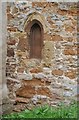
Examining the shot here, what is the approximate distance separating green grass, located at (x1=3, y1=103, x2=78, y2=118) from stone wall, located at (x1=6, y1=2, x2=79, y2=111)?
1.06ft

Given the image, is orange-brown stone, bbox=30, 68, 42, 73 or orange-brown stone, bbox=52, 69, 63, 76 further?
orange-brown stone, bbox=30, 68, 42, 73

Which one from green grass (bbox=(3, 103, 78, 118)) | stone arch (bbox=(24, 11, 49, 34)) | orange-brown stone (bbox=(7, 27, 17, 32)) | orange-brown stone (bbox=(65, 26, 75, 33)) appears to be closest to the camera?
green grass (bbox=(3, 103, 78, 118))

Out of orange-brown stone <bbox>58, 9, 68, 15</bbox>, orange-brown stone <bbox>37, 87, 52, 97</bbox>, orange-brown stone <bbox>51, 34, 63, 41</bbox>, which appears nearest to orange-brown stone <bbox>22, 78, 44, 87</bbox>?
orange-brown stone <bbox>37, 87, 52, 97</bbox>

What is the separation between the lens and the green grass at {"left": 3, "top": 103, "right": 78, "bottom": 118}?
8.05m

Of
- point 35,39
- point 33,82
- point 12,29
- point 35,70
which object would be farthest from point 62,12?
point 33,82

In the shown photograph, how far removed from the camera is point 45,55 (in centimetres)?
892

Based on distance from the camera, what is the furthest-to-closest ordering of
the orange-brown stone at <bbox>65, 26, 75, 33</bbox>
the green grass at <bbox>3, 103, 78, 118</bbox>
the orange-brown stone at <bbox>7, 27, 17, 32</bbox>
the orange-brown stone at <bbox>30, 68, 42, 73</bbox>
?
the orange-brown stone at <bbox>7, 27, 17, 32</bbox>, the orange-brown stone at <bbox>30, 68, 42, 73</bbox>, the orange-brown stone at <bbox>65, 26, 75, 33</bbox>, the green grass at <bbox>3, 103, 78, 118</bbox>

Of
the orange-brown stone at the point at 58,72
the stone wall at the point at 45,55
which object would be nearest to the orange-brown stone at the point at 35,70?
the stone wall at the point at 45,55

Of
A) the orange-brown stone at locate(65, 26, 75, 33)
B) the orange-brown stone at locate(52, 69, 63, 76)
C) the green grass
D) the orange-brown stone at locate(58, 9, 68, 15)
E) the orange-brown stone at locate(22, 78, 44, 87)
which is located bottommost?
the green grass

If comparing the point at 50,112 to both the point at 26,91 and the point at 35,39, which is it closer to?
the point at 26,91

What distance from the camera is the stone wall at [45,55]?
28.8 ft

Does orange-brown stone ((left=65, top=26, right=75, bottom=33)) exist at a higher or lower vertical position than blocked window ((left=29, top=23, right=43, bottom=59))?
higher

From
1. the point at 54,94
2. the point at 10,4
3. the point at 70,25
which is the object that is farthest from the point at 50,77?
the point at 10,4

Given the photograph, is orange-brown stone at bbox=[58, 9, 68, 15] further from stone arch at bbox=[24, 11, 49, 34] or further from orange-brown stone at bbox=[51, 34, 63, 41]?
orange-brown stone at bbox=[51, 34, 63, 41]
